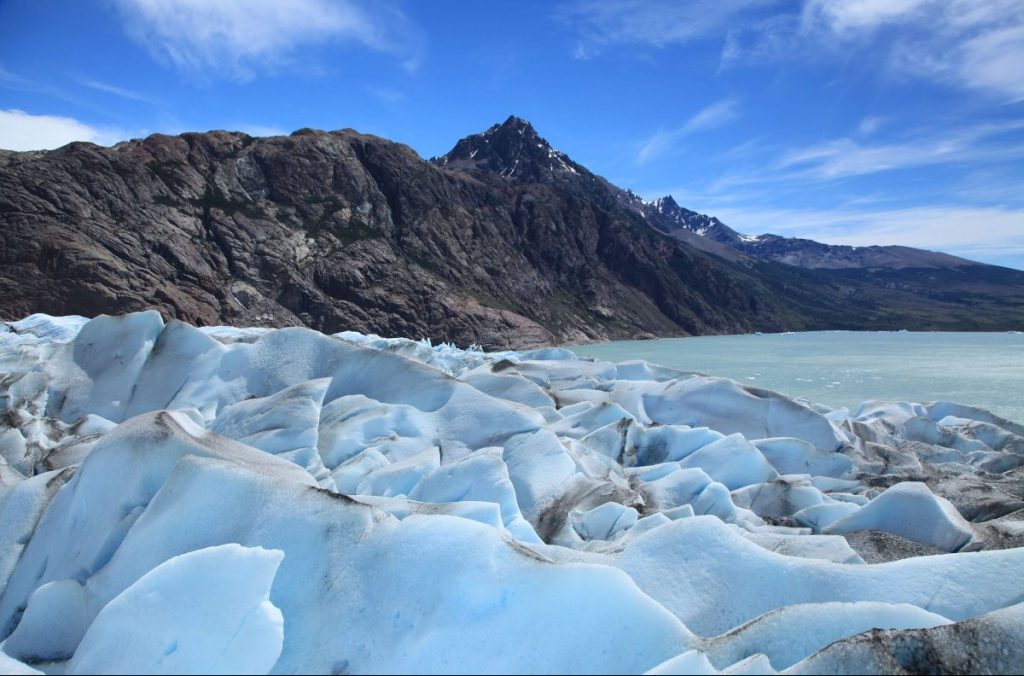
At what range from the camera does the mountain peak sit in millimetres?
164875

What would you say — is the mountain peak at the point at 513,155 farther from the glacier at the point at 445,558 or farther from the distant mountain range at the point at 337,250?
the glacier at the point at 445,558

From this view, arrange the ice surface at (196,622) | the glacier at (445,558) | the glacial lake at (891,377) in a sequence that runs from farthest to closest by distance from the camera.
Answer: the glacial lake at (891,377), the glacier at (445,558), the ice surface at (196,622)

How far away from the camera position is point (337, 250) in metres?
72.6

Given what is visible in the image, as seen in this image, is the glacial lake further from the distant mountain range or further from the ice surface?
the distant mountain range

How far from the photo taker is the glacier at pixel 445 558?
2654 millimetres

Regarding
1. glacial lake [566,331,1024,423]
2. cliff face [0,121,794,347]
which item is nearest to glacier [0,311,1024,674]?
glacial lake [566,331,1024,423]

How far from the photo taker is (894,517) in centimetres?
682

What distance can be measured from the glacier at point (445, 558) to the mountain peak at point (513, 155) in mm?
157437

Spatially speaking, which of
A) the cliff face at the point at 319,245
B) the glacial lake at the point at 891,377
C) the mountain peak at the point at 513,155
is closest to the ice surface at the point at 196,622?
the glacial lake at the point at 891,377

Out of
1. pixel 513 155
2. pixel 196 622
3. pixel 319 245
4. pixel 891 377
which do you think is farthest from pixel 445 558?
pixel 513 155

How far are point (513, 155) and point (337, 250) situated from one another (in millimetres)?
104877

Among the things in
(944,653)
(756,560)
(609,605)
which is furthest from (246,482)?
(944,653)

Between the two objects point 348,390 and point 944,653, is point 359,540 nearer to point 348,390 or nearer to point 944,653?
point 944,653

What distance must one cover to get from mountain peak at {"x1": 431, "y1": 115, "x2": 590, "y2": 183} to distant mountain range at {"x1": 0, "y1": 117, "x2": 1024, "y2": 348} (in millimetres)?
47508
